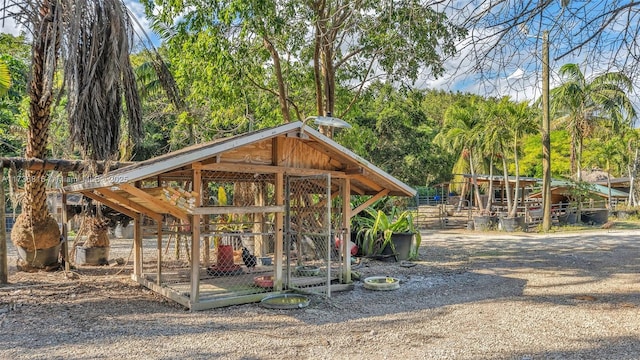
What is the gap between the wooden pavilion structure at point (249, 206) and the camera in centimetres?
630

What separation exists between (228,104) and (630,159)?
2991cm

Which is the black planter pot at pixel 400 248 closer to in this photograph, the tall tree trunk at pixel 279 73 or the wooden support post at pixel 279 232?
the tall tree trunk at pixel 279 73

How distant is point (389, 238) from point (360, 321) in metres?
5.43

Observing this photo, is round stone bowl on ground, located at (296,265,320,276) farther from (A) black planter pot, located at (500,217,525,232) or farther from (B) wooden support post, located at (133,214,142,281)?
(A) black planter pot, located at (500,217,525,232)

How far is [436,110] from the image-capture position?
1844 inches

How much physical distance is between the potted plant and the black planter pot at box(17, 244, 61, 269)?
712 cm

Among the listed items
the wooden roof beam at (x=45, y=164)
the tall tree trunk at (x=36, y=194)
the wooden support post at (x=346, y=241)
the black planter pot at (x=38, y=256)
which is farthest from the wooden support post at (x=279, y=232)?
the black planter pot at (x=38, y=256)

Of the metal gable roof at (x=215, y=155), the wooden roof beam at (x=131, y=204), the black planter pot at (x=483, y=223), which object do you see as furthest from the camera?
the black planter pot at (x=483, y=223)

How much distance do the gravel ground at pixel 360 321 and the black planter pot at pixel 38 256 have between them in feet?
1.42

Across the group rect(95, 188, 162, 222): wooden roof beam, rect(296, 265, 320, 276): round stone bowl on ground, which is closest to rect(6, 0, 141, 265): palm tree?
rect(95, 188, 162, 222): wooden roof beam

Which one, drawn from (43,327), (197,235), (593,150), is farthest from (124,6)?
(593,150)

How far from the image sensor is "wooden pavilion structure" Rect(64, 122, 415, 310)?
20.7 feet

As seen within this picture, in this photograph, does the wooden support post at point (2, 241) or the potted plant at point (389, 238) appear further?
the potted plant at point (389, 238)

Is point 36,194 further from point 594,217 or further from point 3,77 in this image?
point 594,217
